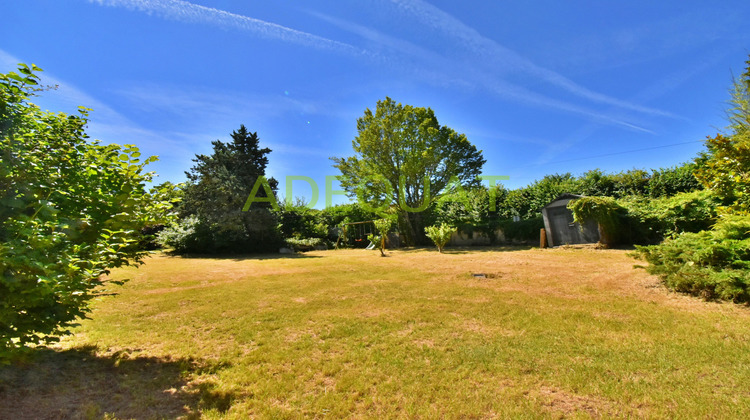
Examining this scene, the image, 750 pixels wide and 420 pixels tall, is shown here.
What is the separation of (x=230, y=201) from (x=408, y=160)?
36.5ft

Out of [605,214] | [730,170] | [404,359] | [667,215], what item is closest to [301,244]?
[605,214]

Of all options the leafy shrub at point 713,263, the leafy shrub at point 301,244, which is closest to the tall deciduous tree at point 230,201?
the leafy shrub at point 301,244

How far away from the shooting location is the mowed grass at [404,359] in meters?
2.23

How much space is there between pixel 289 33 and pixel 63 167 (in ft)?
25.2

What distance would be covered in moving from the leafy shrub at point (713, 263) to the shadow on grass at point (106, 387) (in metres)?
6.46

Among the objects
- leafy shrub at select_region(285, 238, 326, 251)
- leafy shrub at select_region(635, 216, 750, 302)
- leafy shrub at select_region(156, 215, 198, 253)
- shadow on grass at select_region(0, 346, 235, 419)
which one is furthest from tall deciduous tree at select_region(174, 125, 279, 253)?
leafy shrub at select_region(635, 216, 750, 302)

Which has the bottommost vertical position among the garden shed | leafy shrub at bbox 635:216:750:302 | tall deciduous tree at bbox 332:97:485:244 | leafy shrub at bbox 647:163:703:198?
leafy shrub at bbox 635:216:750:302

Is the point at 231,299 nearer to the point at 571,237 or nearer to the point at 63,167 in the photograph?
the point at 63,167

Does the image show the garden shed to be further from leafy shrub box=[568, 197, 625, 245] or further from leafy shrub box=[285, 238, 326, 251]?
leafy shrub box=[285, 238, 326, 251]

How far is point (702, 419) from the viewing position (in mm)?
1973

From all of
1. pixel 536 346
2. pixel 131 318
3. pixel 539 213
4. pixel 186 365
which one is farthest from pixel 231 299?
pixel 539 213

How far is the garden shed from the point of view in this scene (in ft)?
39.7

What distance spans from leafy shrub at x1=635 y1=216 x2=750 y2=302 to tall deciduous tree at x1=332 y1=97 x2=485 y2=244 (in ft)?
47.0

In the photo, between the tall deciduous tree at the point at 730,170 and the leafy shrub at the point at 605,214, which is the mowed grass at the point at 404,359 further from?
the leafy shrub at the point at 605,214
